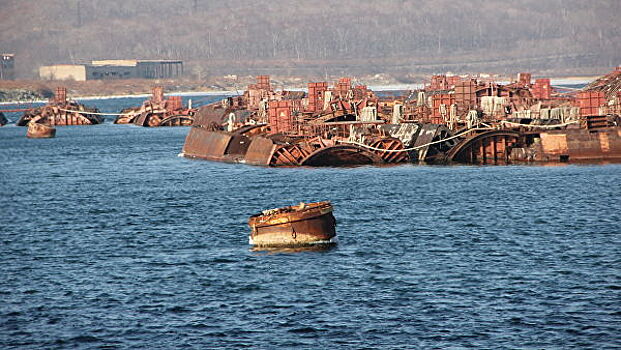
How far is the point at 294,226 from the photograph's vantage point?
4616 cm

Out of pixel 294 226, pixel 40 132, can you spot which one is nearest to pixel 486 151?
pixel 294 226

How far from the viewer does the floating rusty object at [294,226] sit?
151 ft

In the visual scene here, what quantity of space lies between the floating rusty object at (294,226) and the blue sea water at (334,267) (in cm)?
69

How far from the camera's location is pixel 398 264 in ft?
144

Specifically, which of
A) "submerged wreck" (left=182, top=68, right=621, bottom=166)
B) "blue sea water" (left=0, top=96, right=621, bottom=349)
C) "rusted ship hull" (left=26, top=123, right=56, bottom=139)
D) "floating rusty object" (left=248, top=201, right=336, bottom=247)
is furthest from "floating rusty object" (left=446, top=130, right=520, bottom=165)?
"rusted ship hull" (left=26, top=123, right=56, bottom=139)

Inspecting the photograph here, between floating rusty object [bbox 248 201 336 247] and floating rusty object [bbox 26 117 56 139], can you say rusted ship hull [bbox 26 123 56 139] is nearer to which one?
floating rusty object [bbox 26 117 56 139]

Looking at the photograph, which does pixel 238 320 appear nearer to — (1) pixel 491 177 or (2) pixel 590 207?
(2) pixel 590 207

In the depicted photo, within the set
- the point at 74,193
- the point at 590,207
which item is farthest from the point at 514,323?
the point at 74,193

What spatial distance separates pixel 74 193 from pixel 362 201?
26.6 meters

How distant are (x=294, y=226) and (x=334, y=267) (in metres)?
3.89

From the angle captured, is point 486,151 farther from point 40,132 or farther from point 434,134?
point 40,132

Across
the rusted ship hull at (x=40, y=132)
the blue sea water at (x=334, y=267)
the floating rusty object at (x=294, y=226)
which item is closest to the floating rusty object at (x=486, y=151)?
the blue sea water at (x=334, y=267)

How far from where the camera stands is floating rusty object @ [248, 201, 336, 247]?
4591 cm

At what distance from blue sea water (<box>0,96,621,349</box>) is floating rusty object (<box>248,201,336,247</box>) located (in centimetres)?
69
